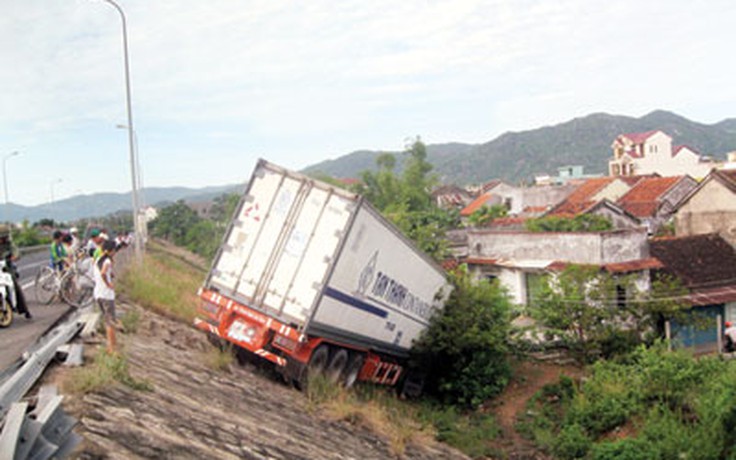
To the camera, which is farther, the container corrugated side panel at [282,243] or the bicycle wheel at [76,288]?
the bicycle wheel at [76,288]

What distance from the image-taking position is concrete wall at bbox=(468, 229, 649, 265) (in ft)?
73.4

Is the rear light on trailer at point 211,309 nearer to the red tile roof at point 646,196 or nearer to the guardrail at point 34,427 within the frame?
the guardrail at point 34,427

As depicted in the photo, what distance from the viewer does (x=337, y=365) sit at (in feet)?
40.0

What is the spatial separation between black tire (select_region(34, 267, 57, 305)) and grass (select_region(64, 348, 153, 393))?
6.23 metres

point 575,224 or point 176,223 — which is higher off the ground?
point 575,224

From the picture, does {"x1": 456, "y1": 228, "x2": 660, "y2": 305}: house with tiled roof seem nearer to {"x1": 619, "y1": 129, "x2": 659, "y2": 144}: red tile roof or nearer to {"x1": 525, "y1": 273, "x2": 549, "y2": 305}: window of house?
{"x1": 525, "y1": 273, "x2": 549, "y2": 305}: window of house

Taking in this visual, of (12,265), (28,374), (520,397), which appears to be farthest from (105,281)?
(520,397)

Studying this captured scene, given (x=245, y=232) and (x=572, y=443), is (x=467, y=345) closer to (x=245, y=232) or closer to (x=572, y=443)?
(x=572, y=443)

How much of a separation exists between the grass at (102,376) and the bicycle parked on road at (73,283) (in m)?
5.22

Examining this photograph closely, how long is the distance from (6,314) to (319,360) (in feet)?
18.3

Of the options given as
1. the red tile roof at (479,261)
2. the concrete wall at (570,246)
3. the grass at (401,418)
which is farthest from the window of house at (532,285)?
the grass at (401,418)

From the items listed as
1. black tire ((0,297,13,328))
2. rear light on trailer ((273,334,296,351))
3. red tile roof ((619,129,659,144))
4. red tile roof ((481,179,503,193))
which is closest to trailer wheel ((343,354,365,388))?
rear light on trailer ((273,334,296,351))

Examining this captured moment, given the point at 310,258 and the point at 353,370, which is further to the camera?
the point at 353,370

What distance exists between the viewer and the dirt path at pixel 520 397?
13.9 meters
